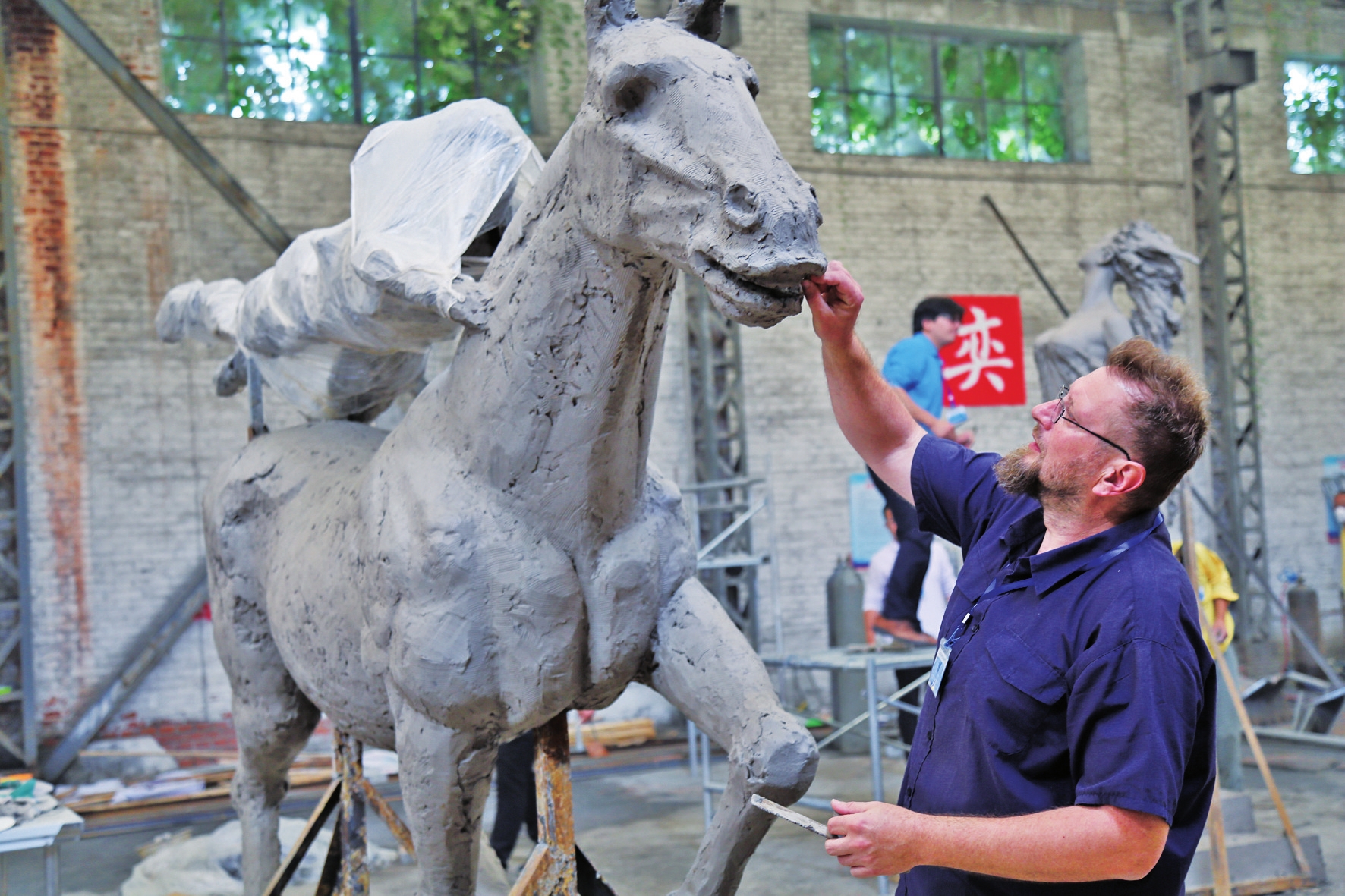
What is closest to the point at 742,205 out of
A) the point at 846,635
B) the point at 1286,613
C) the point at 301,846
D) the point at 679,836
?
the point at 301,846

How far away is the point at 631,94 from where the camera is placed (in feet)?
6.14

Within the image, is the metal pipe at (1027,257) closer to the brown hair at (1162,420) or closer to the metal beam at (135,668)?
the metal beam at (135,668)

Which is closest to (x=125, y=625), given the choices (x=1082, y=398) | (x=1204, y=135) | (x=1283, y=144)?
(x=1082, y=398)

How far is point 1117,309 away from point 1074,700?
358 cm

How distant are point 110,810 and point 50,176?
4.44 metres

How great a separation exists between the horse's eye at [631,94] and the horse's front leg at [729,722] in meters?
0.97

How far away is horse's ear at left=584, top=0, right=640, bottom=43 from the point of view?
6.48 ft

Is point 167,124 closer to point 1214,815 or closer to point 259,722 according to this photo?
point 259,722

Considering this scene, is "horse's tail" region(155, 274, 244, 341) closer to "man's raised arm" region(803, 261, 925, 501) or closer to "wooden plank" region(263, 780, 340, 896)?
"wooden plank" region(263, 780, 340, 896)

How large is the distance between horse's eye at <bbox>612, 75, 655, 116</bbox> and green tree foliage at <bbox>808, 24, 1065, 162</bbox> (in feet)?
30.2

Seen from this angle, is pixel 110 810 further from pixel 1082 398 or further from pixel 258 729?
pixel 1082 398

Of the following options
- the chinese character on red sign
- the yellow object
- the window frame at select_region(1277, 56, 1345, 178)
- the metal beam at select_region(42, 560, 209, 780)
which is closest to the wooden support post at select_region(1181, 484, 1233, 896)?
the yellow object

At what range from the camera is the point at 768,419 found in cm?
1042

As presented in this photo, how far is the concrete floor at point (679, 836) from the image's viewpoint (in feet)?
18.3
